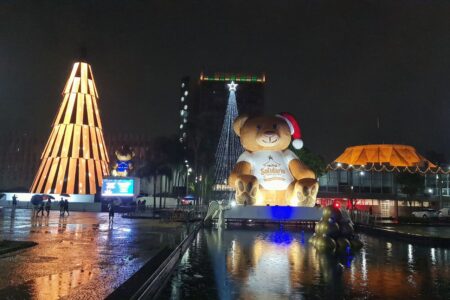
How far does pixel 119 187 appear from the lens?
48.1 metres

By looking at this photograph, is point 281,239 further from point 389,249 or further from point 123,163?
point 123,163

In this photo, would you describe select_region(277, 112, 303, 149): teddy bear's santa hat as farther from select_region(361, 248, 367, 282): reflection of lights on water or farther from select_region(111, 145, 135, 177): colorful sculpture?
select_region(111, 145, 135, 177): colorful sculpture

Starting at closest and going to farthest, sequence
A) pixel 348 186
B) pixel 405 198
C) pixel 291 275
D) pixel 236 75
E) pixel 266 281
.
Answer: pixel 266 281, pixel 291 275, pixel 405 198, pixel 348 186, pixel 236 75

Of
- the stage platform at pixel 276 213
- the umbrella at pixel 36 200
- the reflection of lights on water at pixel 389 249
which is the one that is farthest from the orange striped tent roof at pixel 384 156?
the reflection of lights on water at pixel 389 249

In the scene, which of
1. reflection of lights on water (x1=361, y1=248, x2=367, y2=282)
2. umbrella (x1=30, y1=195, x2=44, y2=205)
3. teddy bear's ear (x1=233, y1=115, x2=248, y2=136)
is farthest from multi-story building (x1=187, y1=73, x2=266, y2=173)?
reflection of lights on water (x1=361, y1=248, x2=367, y2=282)

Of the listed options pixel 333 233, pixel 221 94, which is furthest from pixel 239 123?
pixel 221 94

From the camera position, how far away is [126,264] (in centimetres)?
1077

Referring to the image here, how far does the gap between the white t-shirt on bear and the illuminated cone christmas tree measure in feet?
111

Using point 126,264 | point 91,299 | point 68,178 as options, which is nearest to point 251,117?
point 126,264

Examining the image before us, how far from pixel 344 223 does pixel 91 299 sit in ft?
30.7

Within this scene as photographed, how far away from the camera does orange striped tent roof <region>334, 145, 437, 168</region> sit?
6412cm

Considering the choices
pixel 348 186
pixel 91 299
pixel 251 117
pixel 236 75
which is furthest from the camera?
pixel 236 75

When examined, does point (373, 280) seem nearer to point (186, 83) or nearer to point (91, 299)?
point (91, 299)

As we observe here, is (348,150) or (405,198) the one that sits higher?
(348,150)
